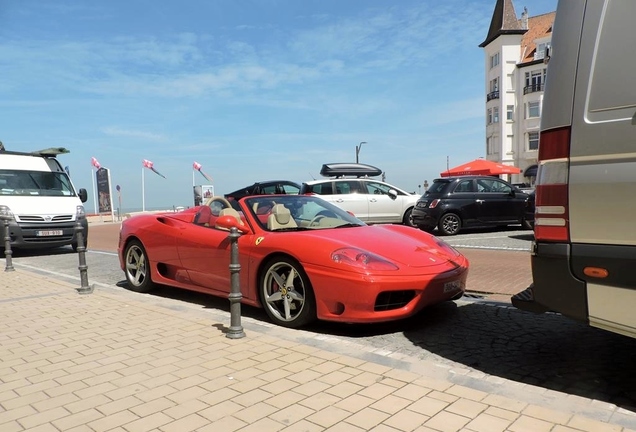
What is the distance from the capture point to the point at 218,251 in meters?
5.21

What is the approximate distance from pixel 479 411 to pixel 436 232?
37.3 ft

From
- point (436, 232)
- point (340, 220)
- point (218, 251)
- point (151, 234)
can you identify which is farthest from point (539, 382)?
point (436, 232)

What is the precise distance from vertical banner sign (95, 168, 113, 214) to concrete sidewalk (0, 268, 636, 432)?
1290 inches

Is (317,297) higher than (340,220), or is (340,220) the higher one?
(340,220)

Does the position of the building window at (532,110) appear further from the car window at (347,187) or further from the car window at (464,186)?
the car window at (347,187)

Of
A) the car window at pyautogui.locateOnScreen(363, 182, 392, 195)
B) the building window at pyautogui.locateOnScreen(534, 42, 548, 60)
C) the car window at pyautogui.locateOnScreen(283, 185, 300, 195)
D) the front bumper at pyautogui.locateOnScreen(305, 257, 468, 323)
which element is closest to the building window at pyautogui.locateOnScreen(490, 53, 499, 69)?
the building window at pyautogui.locateOnScreen(534, 42, 548, 60)

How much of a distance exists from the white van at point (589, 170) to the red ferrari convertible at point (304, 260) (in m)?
1.45

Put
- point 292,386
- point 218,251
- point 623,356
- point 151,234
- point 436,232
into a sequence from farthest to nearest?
1. point 436,232
2. point 151,234
3. point 218,251
4. point 623,356
5. point 292,386

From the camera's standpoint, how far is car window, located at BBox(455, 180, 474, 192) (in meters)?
13.1

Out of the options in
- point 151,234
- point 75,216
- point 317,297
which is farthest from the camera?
point 75,216

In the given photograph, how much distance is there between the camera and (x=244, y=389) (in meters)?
3.14

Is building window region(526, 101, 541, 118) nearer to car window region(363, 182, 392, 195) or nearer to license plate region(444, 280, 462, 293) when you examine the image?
car window region(363, 182, 392, 195)

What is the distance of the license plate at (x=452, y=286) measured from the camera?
4425 millimetres

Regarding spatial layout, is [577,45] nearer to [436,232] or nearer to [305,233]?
[305,233]
